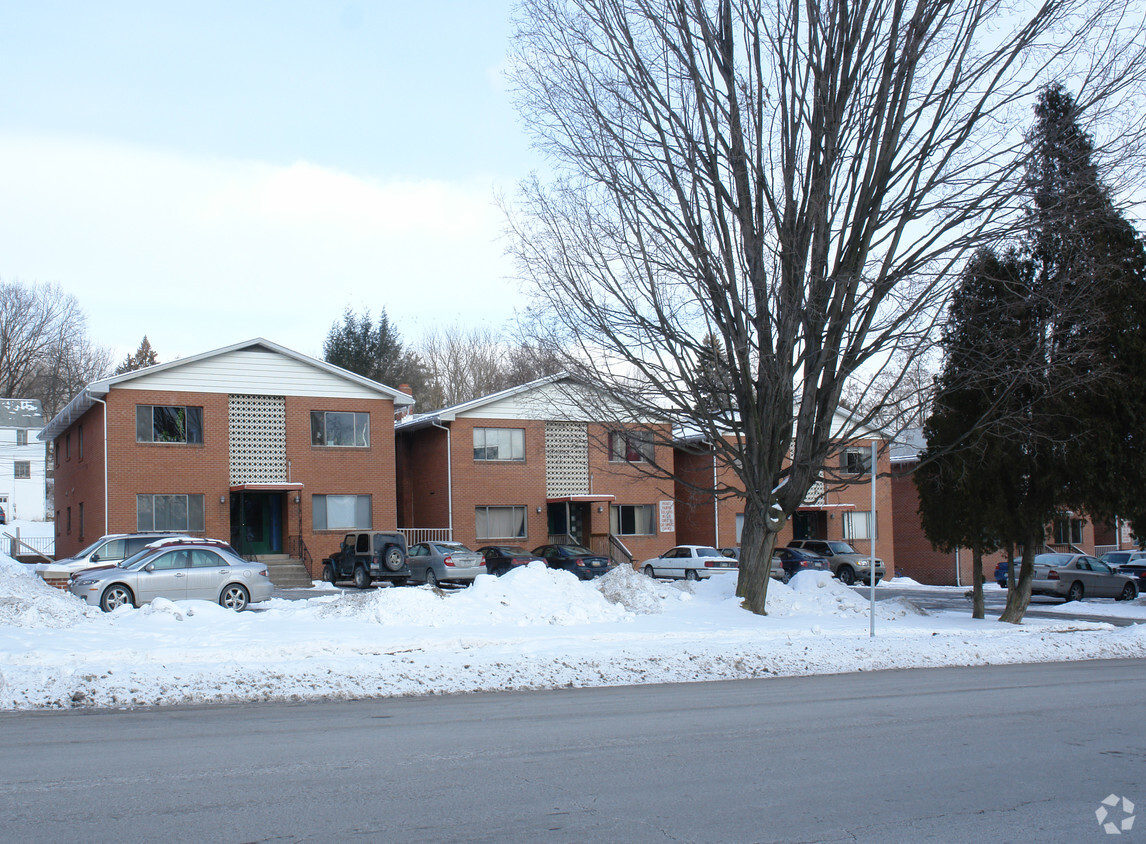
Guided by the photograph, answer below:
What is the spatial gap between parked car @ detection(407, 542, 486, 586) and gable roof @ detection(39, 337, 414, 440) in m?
7.59

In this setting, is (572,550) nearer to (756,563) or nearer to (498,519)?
(498,519)

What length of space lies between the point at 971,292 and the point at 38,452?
64138 millimetres

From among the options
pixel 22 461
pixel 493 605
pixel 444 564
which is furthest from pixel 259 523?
pixel 22 461

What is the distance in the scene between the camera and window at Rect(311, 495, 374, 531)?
1435 inches

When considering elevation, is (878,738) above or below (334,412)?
below

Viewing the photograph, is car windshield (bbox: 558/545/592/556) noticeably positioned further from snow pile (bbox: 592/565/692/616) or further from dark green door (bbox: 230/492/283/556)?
snow pile (bbox: 592/565/692/616)

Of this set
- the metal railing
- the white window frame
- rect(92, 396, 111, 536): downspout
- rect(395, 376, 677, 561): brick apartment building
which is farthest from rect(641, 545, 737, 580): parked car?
rect(92, 396, 111, 536): downspout

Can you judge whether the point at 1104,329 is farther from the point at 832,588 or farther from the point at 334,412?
the point at 334,412

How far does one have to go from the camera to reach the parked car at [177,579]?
798 inches

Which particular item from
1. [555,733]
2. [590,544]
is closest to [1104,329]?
[555,733]

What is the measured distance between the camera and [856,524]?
160 ft

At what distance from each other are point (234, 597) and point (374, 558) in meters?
9.41

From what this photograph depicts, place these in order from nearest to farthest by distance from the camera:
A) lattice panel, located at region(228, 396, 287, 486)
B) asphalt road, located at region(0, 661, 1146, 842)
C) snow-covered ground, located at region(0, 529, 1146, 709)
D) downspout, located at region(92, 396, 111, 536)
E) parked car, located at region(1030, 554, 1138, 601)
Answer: asphalt road, located at region(0, 661, 1146, 842)
snow-covered ground, located at region(0, 529, 1146, 709)
downspout, located at region(92, 396, 111, 536)
parked car, located at region(1030, 554, 1138, 601)
lattice panel, located at region(228, 396, 287, 486)

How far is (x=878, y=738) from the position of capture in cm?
886
